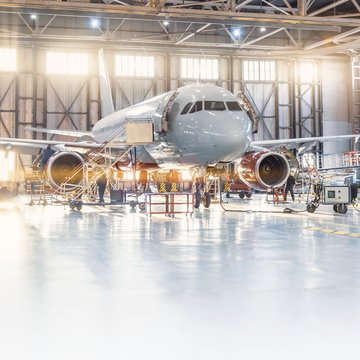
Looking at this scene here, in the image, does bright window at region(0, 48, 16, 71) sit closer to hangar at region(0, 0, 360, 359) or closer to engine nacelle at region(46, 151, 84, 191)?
hangar at region(0, 0, 360, 359)

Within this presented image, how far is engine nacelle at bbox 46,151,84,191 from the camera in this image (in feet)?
47.8

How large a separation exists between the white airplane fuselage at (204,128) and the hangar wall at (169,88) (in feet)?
59.3

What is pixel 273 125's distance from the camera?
3222cm

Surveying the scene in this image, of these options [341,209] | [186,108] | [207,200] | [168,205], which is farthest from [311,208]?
[186,108]

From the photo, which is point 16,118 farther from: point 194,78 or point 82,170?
point 82,170

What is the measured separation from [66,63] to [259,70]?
12306mm

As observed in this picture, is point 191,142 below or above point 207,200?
above

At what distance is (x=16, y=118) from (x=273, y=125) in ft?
52.4

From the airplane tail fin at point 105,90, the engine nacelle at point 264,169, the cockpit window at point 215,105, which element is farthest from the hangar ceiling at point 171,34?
the cockpit window at point 215,105

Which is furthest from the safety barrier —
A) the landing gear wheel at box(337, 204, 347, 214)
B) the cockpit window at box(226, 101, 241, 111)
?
the landing gear wheel at box(337, 204, 347, 214)

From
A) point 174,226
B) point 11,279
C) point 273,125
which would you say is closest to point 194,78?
point 273,125

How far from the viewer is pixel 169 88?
102ft

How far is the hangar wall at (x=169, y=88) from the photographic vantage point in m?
29.3

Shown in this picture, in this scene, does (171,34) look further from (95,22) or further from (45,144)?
(45,144)
